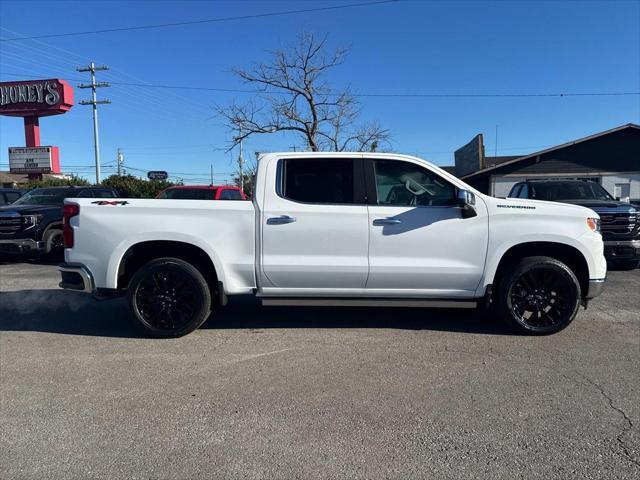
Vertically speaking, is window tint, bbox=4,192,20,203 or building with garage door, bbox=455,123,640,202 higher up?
building with garage door, bbox=455,123,640,202

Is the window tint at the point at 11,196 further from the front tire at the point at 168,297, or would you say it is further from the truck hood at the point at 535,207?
the truck hood at the point at 535,207

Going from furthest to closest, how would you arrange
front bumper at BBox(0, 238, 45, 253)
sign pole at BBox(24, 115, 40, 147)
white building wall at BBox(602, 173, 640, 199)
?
sign pole at BBox(24, 115, 40, 147)
white building wall at BBox(602, 173, 640, 199)
front bumper at BBox(0, 238, 45, 253)

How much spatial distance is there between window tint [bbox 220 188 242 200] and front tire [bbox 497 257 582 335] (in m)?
9.23

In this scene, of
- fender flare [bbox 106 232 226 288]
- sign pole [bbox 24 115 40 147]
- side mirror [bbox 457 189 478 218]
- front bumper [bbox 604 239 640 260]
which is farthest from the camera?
sign pole [bbox 24 115 40 147]

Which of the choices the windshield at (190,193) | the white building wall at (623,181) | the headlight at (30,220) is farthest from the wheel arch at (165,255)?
the white building wall at (623,181)

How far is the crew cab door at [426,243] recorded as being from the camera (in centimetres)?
504

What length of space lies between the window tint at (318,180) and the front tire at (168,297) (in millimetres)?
1363

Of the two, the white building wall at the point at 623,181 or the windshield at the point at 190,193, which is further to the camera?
the white building wall at the point at 623,181

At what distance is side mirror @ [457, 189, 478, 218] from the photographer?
4.89 metres

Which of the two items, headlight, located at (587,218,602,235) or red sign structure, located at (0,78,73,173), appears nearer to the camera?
headlight, located at (587,218,602,235)

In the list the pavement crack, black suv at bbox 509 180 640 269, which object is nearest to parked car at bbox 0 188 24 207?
black suv at bbox 509 180 640 269

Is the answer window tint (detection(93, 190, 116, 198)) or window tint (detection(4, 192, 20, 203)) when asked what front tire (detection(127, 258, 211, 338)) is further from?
window tint (detection(4, 192, 20, 203))

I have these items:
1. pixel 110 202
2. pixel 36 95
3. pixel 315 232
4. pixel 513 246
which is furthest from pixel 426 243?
pixel 36 95

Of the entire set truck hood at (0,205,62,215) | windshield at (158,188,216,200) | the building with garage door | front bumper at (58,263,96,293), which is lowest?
front bumper at (58,263,96,293)
